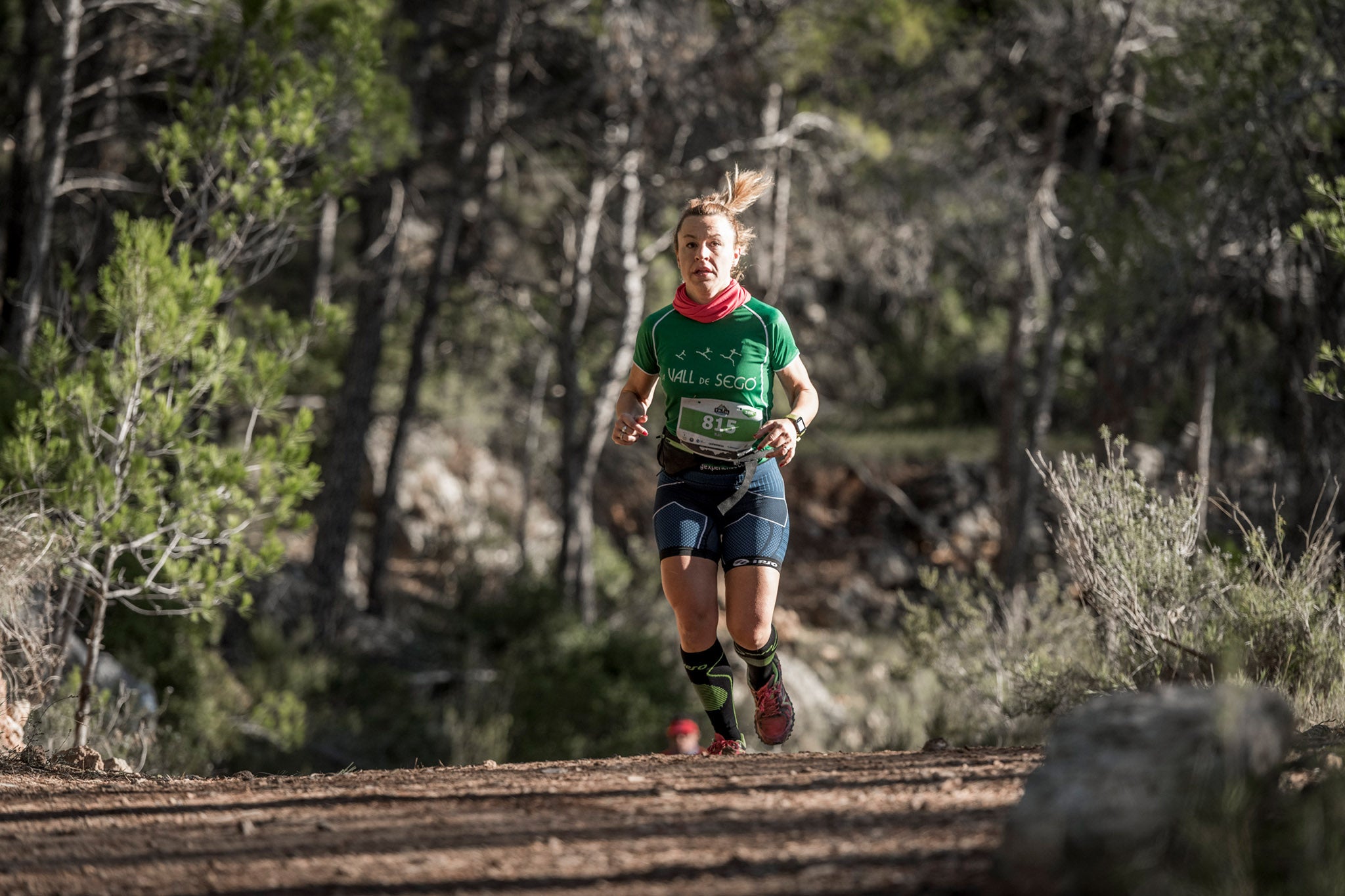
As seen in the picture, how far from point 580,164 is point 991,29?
17.1 feet

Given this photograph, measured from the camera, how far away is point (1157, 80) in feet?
39.5

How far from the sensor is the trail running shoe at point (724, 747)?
4578 mm

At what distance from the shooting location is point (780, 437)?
4.09 m

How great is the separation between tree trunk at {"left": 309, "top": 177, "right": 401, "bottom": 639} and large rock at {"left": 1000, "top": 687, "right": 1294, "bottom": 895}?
12.4m

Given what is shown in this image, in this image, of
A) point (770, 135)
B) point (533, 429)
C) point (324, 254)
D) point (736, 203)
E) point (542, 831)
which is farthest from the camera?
point (533, 429)

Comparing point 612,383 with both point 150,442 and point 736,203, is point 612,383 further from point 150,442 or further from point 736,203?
point 736,203

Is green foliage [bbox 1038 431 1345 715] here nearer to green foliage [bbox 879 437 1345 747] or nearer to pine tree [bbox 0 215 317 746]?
green foliage [bbox 879 437 1345 747]

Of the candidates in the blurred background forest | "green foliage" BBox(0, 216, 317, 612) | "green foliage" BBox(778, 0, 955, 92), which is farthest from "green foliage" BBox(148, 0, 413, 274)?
"green foliage" BBox(778, 0, 955, 92)

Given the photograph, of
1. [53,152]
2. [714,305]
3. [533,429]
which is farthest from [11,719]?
[533,429]

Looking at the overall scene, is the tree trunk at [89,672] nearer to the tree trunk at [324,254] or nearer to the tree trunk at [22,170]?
the tree trunk at [22,170]

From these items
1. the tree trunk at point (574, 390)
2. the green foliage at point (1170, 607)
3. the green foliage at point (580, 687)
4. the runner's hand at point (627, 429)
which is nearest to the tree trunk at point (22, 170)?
the tree trunk at point (574, 390)

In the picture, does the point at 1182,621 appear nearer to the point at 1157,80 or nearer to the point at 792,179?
the point at 1157,80

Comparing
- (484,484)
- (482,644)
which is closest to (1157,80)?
(482,644)

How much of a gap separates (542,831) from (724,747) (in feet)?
5.70
